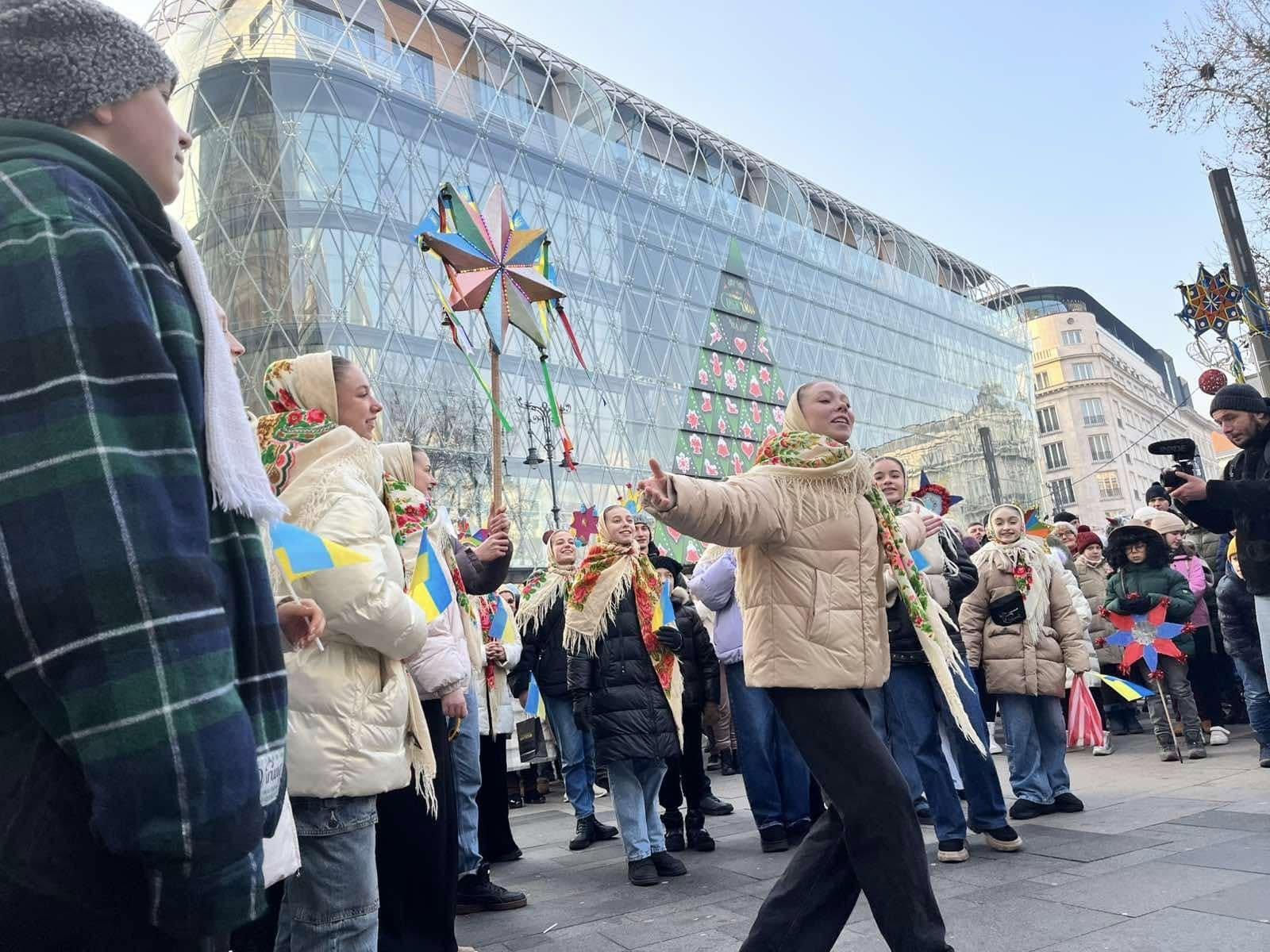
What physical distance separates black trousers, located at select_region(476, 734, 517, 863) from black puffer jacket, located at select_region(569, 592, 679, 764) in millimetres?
950

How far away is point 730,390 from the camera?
1663 inches

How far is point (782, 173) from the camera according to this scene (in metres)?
46.7

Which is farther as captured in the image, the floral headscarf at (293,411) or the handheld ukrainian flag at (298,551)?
the floral headscarf at (293,411)

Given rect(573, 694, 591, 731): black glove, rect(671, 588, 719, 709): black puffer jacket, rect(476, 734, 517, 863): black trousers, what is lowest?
rect(476, 734, 517, 863): black trousers

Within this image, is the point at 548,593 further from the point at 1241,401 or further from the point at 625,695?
the point at 1241,401

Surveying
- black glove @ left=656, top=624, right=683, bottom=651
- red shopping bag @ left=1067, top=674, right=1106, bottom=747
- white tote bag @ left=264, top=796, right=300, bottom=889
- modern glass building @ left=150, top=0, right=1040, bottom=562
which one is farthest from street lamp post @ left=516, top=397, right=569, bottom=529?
white tote bag @ left=264, top=796, right=300, bottom=889

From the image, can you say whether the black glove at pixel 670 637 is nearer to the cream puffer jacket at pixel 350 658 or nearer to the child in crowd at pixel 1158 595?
the cream puffer jacket at pixel 350 658

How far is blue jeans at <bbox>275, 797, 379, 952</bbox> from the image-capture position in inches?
95.5

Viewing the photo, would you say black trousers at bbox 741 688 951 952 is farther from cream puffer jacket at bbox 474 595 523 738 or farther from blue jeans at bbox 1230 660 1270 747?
blue jeans at bbox 1230 660 1270 747

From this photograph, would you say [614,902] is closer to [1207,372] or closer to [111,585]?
[111,585]

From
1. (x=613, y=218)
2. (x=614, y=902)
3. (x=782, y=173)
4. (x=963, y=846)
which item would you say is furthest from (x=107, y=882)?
(x=782, y=173)

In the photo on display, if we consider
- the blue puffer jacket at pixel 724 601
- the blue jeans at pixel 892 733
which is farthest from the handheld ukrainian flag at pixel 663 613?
the blue jeans at pixel 892 733

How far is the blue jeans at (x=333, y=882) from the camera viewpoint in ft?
7.96

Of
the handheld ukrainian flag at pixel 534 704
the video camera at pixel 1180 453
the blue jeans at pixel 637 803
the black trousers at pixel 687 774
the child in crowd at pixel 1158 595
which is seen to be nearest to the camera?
the video camera at pixel 1180 453
